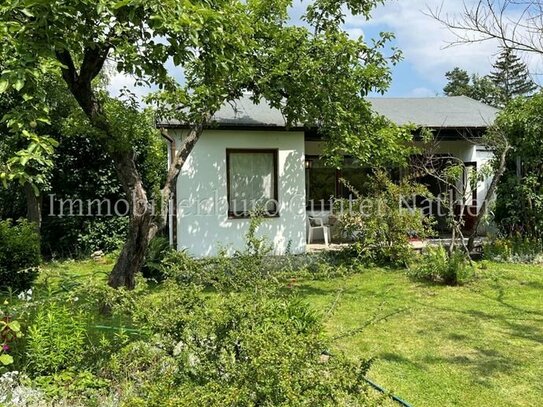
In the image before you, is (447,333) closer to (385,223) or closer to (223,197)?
(385,223)

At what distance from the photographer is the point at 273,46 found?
909 centimetres

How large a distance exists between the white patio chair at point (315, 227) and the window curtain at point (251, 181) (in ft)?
5.69

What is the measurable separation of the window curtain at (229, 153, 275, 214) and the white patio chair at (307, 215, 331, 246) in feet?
5.69

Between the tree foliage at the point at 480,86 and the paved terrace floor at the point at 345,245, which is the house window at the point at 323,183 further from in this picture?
the tree foliage at the point at 480,86

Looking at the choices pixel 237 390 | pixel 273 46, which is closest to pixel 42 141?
pixel 237 390

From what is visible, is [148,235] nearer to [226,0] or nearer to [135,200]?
[135,200]

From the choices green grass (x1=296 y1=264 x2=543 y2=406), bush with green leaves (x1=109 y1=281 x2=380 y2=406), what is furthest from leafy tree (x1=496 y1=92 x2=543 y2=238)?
bush with green leaves (x1=109 y1=281 x2=380 y2=406)

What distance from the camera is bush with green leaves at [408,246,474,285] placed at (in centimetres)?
900

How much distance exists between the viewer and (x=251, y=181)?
40.5 ft

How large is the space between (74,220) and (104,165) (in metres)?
1.83

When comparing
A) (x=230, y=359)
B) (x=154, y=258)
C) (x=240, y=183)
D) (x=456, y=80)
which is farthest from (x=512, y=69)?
(x=456, y=80)

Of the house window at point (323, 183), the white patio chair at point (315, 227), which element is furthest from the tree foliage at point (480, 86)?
the white patio chair at point (315, 227)

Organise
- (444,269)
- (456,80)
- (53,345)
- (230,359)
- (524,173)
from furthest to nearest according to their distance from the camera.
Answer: (456,80)
(524,173)
(444,269)
(53,345)
(230,359)

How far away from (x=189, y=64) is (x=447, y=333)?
5370mm
